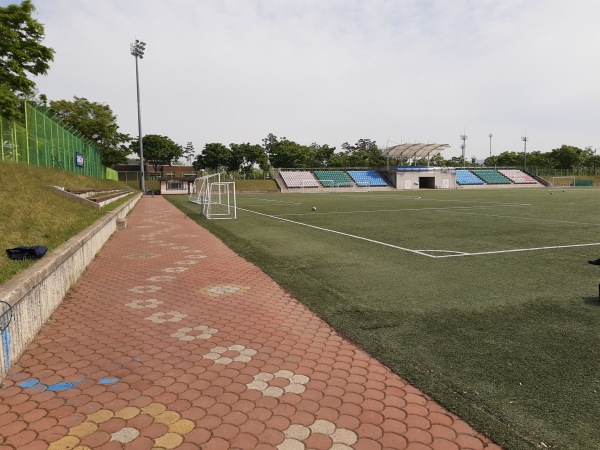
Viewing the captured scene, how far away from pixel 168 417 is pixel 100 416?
515mm

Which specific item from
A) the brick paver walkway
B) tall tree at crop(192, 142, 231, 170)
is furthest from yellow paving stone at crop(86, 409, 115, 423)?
tall tree at crop(192, 142, 231, 170)

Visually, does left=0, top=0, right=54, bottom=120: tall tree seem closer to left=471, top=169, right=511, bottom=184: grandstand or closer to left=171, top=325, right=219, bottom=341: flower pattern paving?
left=171, top=325, right=219, bottom=341: flower pattern paving

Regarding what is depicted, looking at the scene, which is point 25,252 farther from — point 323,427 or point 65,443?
point 323,427

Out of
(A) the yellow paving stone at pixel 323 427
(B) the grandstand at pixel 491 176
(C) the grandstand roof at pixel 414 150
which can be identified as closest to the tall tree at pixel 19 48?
(A) the yellow paving stone at pixel 323 427

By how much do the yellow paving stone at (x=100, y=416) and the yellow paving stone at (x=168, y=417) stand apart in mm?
358

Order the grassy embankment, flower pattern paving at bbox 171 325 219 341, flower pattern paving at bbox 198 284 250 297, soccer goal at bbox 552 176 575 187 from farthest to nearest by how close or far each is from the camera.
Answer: soccer goal at bbox 552 176 575 187 < the grassy embankment < flower pattern paving at bbox 198 284 250 297 < flower pattern paving at bbox 171 325 219 341

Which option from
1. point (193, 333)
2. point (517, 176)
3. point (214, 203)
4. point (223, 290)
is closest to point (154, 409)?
point (193, 333)

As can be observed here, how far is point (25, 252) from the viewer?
5.57m

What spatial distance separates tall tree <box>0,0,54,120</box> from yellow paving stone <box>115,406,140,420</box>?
24830mm

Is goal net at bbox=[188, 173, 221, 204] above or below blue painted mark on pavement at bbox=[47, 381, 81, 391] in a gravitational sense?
above

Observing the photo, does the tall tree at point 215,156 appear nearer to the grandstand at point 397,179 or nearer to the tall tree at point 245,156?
the tall tree at point 245,156

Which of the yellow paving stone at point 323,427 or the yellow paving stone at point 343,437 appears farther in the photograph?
the yellow paving stone at point 323,427

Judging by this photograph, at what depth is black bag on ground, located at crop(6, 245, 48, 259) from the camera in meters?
5.50

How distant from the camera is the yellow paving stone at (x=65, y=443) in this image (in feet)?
8.85
